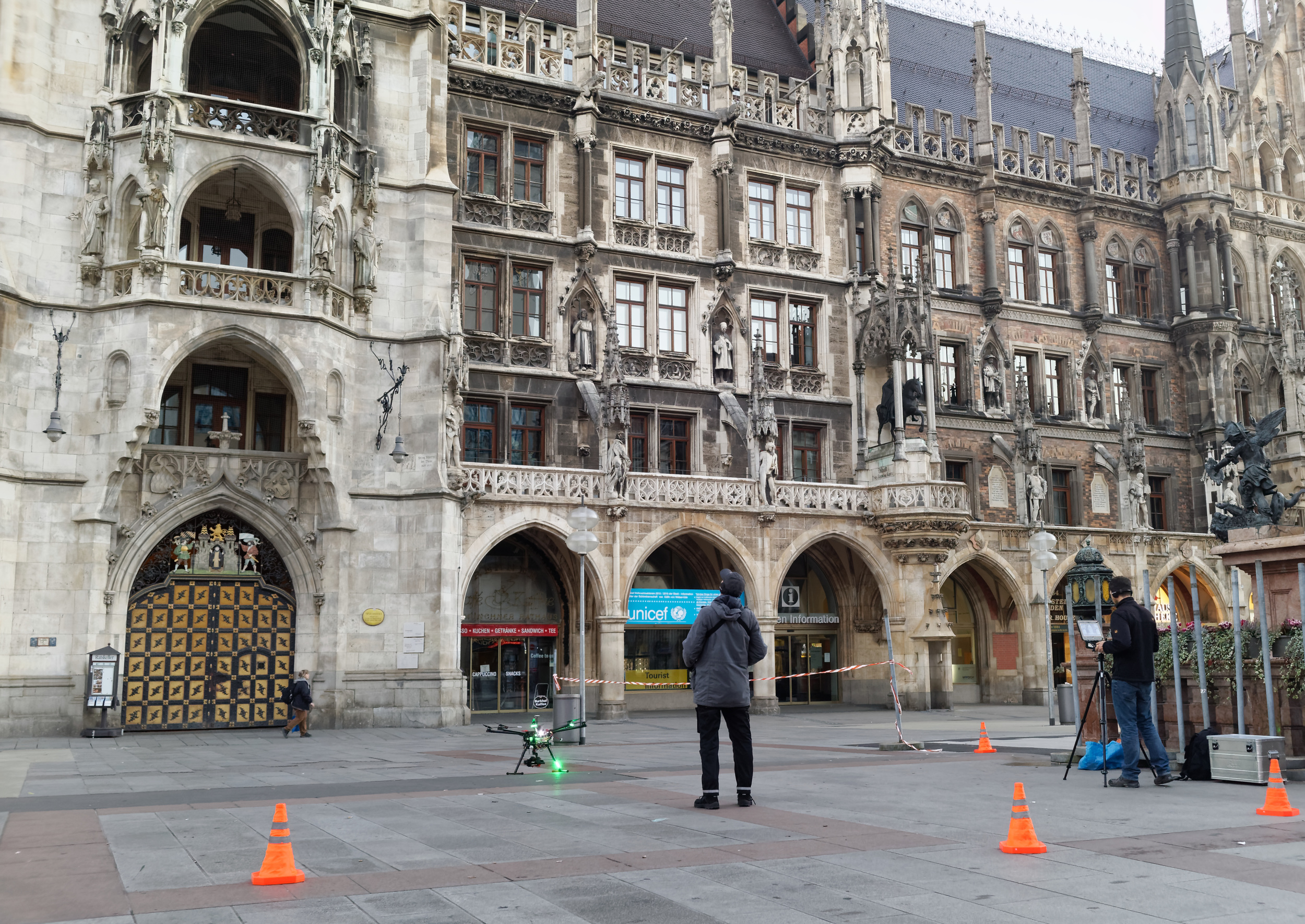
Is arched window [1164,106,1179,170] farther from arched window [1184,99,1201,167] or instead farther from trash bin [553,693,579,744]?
trash bin [553,693,579,744]

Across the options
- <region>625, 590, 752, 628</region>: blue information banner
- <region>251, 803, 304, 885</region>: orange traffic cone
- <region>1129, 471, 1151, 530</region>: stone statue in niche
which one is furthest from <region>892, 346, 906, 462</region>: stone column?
<region>251, 803, 304, 885</region>: orange traffic cone

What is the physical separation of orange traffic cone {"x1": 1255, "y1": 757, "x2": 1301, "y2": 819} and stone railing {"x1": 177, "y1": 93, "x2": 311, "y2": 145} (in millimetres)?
23281

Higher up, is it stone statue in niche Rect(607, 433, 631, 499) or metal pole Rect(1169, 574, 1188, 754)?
stone statue in niche Rect(607, 433, 631, 499)

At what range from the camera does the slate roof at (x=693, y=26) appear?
3678 centimetres

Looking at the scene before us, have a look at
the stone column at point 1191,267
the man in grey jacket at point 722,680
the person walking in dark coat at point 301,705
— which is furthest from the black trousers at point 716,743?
the stone column at point 1191,267

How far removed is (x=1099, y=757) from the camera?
1332 cm

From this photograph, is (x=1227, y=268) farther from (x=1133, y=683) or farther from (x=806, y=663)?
(x=1133, y=683)

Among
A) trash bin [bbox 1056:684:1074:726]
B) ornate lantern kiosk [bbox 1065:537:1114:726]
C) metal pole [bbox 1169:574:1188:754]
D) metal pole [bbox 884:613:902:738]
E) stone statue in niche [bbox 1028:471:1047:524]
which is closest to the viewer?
metal pole [bbox 1169:574:1188:754]

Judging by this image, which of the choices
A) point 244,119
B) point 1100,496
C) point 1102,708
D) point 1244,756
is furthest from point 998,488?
point 1244,756

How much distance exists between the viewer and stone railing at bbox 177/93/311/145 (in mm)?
25781

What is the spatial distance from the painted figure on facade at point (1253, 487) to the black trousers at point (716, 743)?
8154mm

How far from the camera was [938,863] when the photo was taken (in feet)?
25.2

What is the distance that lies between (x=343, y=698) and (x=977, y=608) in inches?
823

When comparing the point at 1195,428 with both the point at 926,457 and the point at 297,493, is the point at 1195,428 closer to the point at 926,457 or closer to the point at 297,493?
the point at 926,457
